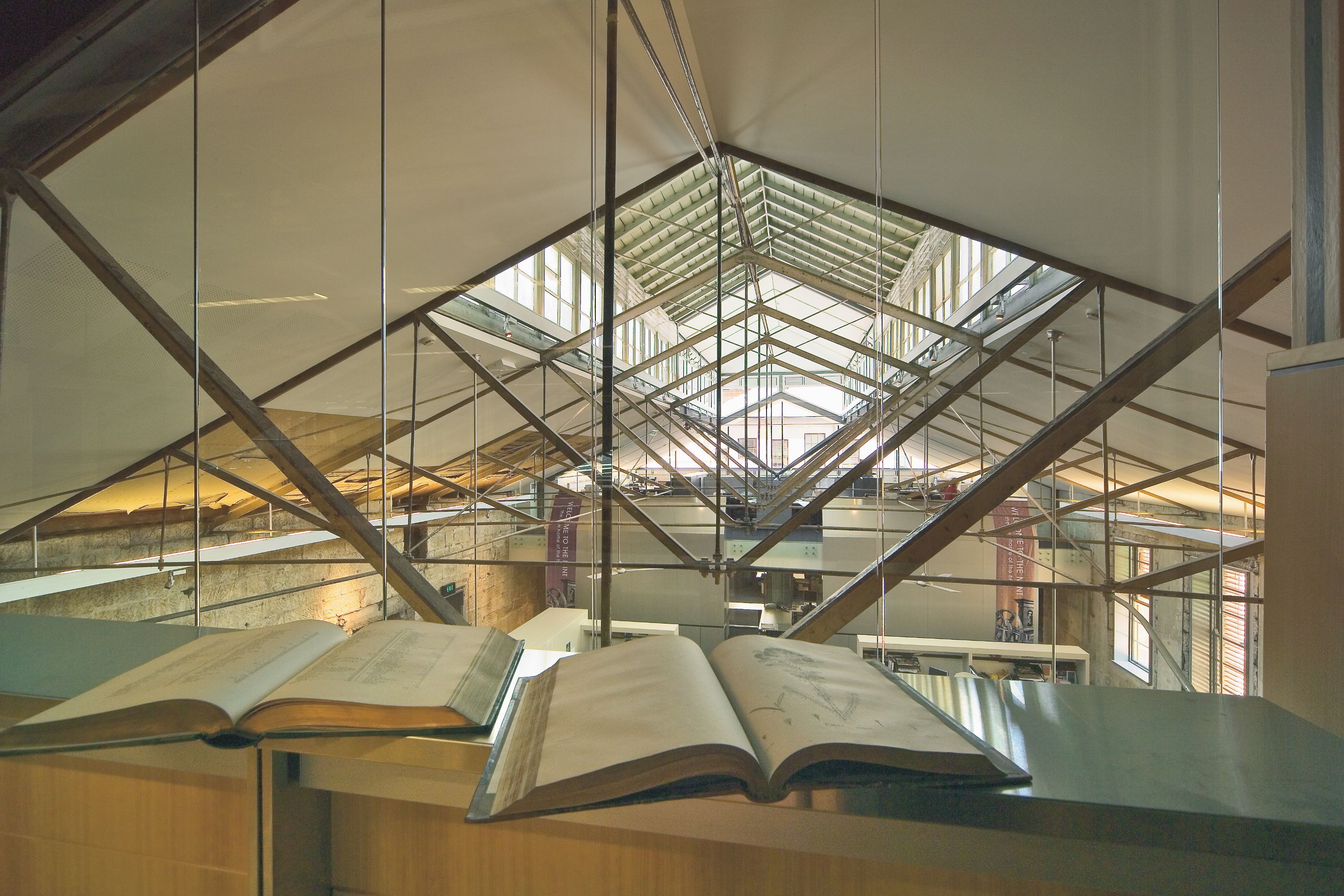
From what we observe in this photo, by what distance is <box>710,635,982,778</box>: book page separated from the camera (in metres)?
0.51

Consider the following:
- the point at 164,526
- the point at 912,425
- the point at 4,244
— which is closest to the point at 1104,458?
the point at 912,425

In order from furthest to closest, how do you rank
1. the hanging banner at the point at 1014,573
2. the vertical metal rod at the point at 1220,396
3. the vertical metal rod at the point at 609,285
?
1. the vertical metal rod at the point at 609,285
2. the hanging banner at the point at 1014,573
3. the vertical metal rod at the point at 1220,396

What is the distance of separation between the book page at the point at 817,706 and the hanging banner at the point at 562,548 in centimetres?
86

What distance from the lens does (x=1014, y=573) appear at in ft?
4.33

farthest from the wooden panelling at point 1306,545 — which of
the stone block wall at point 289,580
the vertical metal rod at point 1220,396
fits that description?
the stone block wall at point 289,580

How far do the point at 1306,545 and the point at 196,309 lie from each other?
2159 mm

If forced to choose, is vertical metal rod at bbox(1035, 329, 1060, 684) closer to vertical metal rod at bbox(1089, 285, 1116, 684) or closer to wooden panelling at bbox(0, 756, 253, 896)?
vertical metal rod at bbox(1089, 285, 1116, 684)

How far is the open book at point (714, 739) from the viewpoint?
481mm

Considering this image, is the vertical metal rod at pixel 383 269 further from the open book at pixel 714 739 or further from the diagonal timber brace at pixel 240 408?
the open book at pixel 714 739

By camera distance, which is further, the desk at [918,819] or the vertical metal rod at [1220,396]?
the vertical metal rod at [1220,396]

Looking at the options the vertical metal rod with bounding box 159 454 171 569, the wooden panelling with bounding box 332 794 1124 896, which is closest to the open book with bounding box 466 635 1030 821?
the wooden panelling with bounding box 332 794 1124 896

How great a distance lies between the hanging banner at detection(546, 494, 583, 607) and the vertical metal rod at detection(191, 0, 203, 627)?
2.80ft

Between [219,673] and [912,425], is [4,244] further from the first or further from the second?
[912,425]

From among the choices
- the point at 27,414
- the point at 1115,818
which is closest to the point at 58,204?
the point at 27,414
